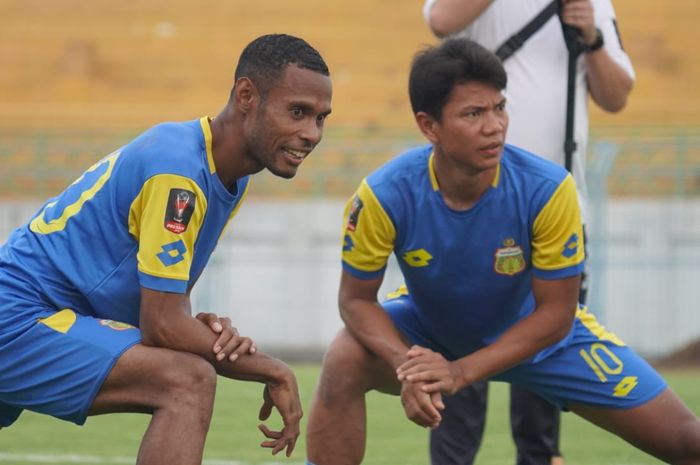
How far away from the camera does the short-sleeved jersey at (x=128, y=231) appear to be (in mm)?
4031

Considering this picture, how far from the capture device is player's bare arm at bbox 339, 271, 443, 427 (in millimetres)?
4504

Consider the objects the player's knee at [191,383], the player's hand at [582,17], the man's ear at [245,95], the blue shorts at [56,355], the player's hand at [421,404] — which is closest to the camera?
the player's knee at [191,383]

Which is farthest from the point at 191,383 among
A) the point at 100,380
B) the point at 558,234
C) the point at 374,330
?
the point at 558,234

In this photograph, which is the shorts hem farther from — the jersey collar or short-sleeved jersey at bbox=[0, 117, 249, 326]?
the jersey collar

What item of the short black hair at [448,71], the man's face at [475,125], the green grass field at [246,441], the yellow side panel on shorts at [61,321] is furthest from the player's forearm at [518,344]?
the green grass field at [246,441]

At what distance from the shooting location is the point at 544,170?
4844 mm

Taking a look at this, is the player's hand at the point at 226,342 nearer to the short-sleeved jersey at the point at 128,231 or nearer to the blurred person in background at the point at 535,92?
the short-sleeved jersey at the point at 128,231

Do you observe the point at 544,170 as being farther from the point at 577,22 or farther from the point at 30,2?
the point at 30,2

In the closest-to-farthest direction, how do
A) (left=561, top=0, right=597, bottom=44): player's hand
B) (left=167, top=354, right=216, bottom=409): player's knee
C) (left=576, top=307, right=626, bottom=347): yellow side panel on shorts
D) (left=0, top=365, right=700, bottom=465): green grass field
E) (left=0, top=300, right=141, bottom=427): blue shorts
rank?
(left=167, top=354, right=216, bottom=409): player's knee → (left=0, top=300, right=141, bottom=427): blue shorts → (left=576, top=307, right=626, bottom=347): yellow side panel on shorts → (left=561, top=0, right=597, bottom=44): player's hand → (left=0, top=365, right=700, bottom=465): green grass field

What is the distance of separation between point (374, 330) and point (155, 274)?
1.13 meters

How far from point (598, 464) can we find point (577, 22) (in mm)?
2643

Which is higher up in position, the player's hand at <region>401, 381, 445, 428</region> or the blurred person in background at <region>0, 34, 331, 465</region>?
the blurred person in background at <region>0, 34, 331, 465</region>

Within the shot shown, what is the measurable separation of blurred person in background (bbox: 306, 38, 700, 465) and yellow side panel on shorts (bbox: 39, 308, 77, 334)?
1152 mm

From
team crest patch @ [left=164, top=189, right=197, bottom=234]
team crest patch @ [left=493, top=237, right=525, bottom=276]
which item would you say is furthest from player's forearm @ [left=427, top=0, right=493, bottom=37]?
team crest patch @ [left=164, top=189, right=197, bottom=234]
